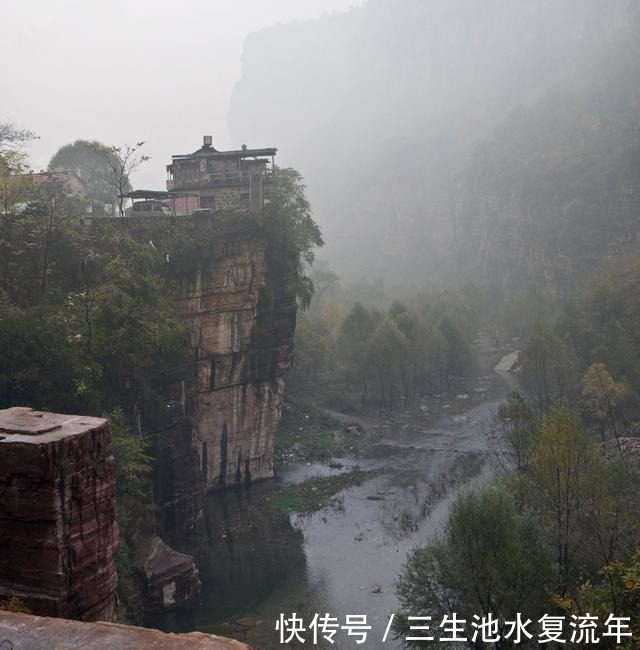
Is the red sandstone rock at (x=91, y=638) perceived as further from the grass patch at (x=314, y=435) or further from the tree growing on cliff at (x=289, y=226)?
the grass patch at (x=314, y=435)

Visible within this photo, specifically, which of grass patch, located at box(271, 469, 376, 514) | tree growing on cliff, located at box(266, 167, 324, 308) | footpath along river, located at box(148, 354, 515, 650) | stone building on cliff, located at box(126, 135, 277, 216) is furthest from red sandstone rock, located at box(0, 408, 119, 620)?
stone building on cliff, located at box(126, 135, 277, 216)

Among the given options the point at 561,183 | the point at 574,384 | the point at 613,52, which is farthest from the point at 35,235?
the point at 613,52

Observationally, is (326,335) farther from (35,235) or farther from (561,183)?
(561,183)

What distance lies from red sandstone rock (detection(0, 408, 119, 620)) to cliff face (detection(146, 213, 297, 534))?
73.0 feet

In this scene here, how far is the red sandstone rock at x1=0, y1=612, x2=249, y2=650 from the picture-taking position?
6.54 m

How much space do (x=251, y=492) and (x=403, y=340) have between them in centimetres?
2473

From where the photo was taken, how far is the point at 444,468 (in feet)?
138

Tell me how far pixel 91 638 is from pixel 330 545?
26089 millimetres

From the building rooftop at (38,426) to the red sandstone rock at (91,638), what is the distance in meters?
4.13

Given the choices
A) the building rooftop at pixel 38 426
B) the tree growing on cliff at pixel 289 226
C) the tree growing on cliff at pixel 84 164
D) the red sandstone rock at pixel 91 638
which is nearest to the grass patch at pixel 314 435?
the tree growing on cliff at pixel 289 226

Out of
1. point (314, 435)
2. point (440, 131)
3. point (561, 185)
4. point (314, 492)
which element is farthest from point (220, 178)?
point (440, 131)

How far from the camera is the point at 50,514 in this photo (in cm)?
1098

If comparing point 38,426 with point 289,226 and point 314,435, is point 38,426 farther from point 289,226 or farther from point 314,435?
point 314,435

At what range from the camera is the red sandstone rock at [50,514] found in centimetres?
1078
